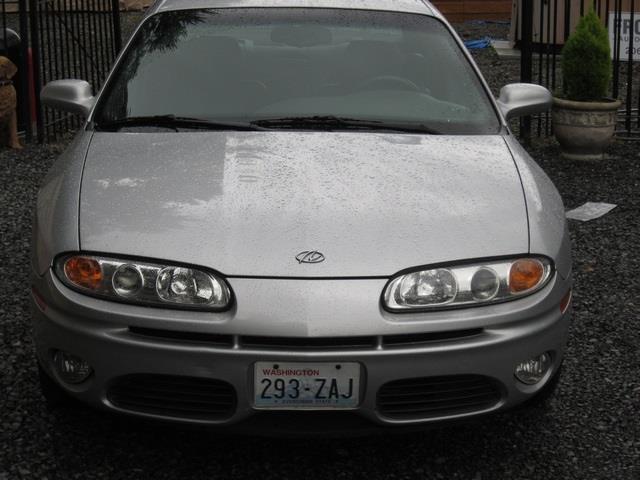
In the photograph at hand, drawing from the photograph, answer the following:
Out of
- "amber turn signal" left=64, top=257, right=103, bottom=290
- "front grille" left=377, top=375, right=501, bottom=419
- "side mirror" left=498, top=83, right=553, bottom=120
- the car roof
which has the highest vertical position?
the car roof

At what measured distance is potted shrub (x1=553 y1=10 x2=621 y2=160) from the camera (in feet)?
29.4

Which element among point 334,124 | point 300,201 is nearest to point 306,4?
point 334,124

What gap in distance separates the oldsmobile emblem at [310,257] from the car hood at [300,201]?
0.02 metres

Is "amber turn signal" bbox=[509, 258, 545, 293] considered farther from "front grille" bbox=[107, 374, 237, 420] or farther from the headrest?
the headrest

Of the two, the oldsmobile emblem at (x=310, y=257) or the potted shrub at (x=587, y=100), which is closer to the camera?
the oldsmobile emblem at (x=310, y=257)

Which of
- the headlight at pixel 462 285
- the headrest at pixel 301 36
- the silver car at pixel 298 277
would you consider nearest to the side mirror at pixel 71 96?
the silver car at pixel 298 277

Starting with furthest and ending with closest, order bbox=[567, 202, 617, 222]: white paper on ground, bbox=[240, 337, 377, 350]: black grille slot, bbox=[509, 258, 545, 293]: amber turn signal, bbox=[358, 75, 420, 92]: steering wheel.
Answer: bbox=[567, 202, 617, 222]: white paper on ground
bbox=[358, 75, 420, 92]: steering wheel
bbox=[509, 258, 545, 293]: amber turn signal
bbox=[240, 337, 377, 350]: black grille slot

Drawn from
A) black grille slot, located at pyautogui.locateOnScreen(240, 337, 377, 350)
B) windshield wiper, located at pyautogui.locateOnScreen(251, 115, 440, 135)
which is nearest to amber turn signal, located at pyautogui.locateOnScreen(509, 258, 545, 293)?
black grille slot, located at pyautogui.locateOnScreen(240, 337, 377, 350)

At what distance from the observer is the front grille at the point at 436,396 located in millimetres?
3330

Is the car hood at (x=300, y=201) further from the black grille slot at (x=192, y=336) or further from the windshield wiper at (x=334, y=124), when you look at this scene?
the black grille slot at (x=192, y=336)

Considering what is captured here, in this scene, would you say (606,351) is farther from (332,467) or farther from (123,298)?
(123,298)

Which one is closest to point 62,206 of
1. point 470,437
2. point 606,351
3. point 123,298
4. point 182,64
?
point 123,298

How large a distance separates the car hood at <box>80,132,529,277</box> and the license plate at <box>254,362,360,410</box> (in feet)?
0.90

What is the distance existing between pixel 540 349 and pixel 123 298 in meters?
1.29
